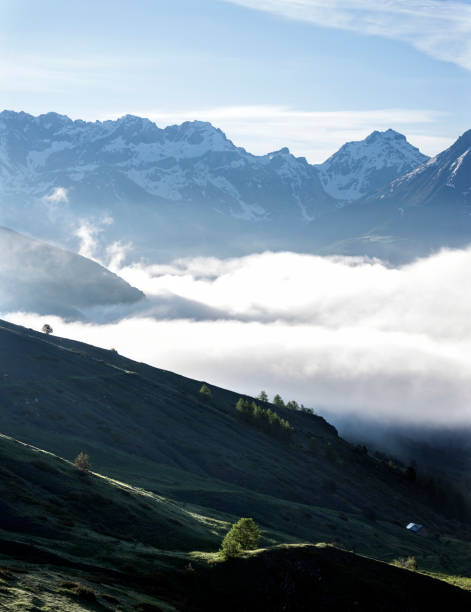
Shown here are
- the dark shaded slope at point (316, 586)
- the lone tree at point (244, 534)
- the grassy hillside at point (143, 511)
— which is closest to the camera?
the dark shaded slope at point (316, 586)

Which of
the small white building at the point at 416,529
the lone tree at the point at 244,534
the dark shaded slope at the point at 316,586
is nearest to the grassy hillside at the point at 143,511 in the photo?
the dark shaded slope at the point at 316,586

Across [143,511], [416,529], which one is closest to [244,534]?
[143,511]

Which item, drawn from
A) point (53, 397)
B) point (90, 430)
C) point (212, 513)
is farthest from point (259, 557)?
point (53, 397)

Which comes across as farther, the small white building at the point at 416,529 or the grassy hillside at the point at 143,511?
the small white building at the point at 416,529

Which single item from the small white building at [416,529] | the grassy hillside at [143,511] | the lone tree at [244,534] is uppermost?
the lone tree at [244,534]

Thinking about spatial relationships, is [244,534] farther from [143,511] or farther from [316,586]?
[143,511]

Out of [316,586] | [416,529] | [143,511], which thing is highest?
[316,586]

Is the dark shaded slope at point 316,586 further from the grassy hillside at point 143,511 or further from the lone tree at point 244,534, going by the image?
the lone tree at point 244,534

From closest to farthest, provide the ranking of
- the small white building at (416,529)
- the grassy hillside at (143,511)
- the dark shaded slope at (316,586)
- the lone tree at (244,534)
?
the dark shaded slope at (316,586) → the grassy hillside at (143,511) → the lone tree at (244,534) → the small white building at (416,529)

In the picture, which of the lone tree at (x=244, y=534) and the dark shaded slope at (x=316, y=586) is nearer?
the dark shaded slope at (x=316, y=586)

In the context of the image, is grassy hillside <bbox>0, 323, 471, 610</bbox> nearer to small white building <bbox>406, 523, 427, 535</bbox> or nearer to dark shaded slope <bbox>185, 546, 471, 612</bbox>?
dark shaded slope <bbox>185, 546, 471, 612</bbox>

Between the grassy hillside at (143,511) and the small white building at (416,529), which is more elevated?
the small white building at (416,529)

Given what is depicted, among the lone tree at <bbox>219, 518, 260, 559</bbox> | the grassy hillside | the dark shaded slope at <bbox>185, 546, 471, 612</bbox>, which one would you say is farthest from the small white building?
the lone tree at <bbox>219, 518, 260, 559</bbox>

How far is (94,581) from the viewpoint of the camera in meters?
55.0
